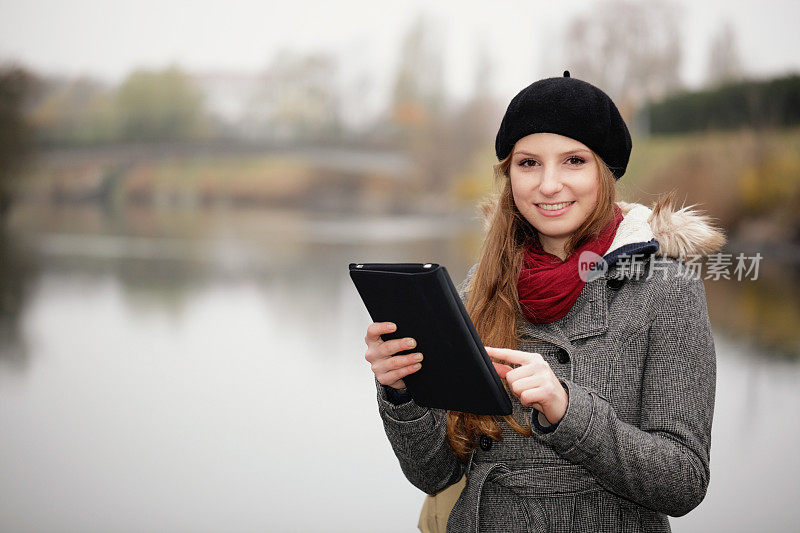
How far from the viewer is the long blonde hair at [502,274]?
1.13 meters

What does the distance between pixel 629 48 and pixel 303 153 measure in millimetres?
2757

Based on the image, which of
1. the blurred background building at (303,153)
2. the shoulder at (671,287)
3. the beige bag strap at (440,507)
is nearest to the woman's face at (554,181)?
the shoulder at (671,287)

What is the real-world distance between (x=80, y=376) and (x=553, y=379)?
13.4 ft

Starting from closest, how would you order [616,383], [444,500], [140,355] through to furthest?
[616,383]
[444,500]
[140,355]

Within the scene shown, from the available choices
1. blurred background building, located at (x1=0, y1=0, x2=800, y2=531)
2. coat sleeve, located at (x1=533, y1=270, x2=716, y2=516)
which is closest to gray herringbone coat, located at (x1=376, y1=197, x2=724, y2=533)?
coat sleeve, located at (x1=533, y1=270, x2=716, y2=516)

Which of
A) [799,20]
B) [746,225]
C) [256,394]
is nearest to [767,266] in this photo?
[746,225]

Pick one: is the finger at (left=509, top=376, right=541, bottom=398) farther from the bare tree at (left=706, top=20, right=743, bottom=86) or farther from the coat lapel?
the bare tree at (left=706, top=20, right=743, bottom=86)

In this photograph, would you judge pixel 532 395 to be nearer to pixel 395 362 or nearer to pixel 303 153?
pixel 395 362

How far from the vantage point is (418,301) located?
97cm

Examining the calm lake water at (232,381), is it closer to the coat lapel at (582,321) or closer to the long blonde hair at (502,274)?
the long blonde hair at (502,274)

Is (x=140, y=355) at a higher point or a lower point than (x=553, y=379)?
higher

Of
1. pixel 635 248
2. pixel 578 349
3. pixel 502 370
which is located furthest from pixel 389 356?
pixel 635 248

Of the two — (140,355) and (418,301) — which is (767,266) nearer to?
(140,355)

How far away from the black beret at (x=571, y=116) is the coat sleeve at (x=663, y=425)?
219 mm
